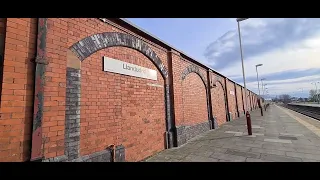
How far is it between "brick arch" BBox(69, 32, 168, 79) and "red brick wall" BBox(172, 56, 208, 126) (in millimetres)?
1326

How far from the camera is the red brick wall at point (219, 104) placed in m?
12.5

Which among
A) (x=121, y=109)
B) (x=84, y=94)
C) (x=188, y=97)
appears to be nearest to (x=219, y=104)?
(x=188, y=97)

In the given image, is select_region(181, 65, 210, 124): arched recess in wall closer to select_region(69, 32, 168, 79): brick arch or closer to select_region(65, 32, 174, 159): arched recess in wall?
select_region(69, 32, 168, 79): brick arch

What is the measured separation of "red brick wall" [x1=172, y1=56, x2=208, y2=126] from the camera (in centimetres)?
750

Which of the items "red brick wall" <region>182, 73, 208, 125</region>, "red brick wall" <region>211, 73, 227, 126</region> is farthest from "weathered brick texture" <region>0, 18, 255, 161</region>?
"red brick wall" <region>211, 73, 227, 126</region>

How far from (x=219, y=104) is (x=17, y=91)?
12.9 metres

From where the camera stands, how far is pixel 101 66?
4598 millimetres

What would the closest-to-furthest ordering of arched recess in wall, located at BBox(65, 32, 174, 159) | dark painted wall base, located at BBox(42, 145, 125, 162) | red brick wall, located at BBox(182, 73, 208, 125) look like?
1. dark painted wall base, located at BBox(42, 145, 125, 162)
2. arched recess in wall, located at BBox(65, 32, 174, 159)
3. red brick wall, located at BBox(182, 73, 208, 125)

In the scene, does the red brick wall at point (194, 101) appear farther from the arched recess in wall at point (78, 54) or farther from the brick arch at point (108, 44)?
the arched recess in wall at point (78, 54)

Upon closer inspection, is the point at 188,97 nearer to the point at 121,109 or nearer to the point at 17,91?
the point at 121,109
